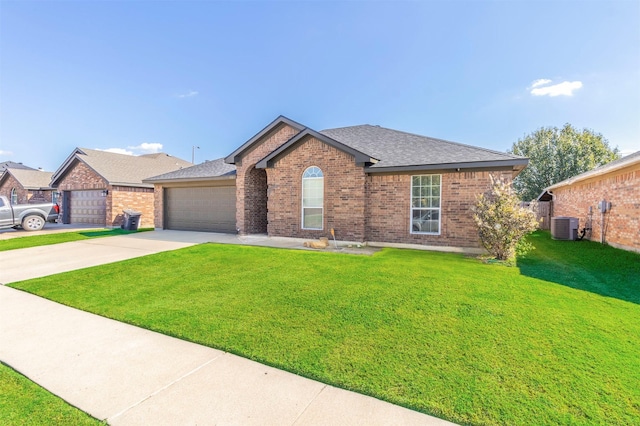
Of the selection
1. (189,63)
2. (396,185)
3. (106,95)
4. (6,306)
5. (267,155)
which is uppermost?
(189,63)

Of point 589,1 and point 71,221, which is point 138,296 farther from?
point 71,221

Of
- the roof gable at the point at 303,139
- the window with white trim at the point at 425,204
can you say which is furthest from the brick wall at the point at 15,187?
the window with white trim at the point at 425,204

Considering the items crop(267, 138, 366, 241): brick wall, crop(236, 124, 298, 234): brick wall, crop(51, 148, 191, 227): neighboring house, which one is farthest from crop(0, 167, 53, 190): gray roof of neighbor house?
crop(267, 138, 366, 241): brick wall

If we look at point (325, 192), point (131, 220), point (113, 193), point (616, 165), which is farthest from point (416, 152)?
point (113, 193)

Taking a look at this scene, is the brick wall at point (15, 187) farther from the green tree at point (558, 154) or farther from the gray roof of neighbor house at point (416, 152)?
the green tree at point (558, 154)

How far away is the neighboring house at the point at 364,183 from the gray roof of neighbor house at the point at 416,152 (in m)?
0.03

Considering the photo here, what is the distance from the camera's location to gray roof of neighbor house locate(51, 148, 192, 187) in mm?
17750

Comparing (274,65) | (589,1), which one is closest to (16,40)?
(274,65)

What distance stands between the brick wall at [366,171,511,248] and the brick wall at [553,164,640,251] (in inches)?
182

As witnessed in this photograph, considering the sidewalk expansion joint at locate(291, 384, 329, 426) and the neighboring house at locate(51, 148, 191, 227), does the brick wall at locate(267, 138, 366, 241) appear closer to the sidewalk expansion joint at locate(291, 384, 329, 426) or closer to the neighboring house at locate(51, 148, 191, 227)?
the sidewalk expansion joint at locate(291, 384, 329, 426)

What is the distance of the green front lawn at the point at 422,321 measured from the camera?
254cm

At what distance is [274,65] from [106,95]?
10.5 metres

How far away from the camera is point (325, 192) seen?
10.5 meters

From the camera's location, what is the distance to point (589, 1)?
9.30m
